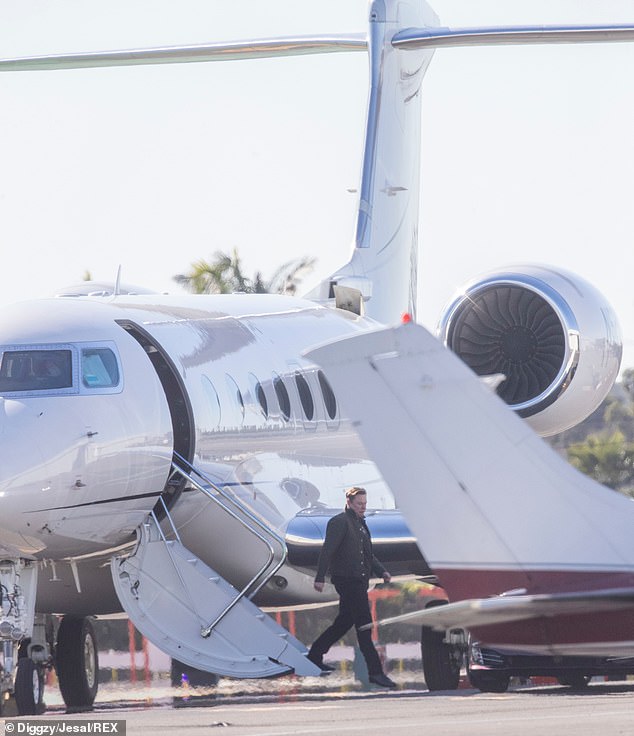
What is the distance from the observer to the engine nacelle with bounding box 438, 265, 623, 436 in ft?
64.5

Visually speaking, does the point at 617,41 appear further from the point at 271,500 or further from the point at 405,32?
the point at 271,500

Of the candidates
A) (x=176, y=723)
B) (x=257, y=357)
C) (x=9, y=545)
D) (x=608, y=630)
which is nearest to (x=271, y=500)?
(x=257, y=357)

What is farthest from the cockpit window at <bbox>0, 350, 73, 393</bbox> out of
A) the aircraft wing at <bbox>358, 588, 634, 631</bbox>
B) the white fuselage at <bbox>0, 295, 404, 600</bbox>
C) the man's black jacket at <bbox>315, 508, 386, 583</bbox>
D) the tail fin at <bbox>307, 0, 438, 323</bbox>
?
the tail fin at <bbox>307, 0, 438, 323</bbox>

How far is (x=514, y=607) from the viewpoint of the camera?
333 inches

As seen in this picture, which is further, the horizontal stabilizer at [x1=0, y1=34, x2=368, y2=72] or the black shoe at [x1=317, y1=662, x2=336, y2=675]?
the horizontal stabilizer at [x1=0, y1=34, x2=368, y2=72]

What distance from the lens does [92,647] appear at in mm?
17359

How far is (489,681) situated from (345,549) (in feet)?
6.25

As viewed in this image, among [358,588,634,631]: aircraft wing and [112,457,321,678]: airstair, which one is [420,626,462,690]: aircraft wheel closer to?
[112,457,321,678]: airstair

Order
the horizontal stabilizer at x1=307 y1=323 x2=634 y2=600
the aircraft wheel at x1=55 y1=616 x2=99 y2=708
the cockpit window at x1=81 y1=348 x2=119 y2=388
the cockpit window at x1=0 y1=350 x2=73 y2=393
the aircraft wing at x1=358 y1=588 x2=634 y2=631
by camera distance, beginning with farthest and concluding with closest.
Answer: the aircraft wheel at x1=55 y1=616 x2=99 y2=708 → the cockpit window at x1=81 y1=348 x2=119 y2=388 → the cockpit window at x1=0 y1=350 x2=73 y2=393 → the horizontal stabilizer at x1=307 y1=323 x2=634 y2=600 → the aircraft wing at x1=358 y1=588 x2=634 y2=631

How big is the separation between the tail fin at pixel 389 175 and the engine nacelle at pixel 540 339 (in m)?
2.28

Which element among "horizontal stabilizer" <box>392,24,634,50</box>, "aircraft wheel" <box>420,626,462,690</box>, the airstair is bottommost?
"aircraft wheel" <box>420,626,462,690</box>

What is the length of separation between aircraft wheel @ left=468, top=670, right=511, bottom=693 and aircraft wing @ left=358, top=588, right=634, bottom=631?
7.02m

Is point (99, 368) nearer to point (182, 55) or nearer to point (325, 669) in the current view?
point (325, 669)

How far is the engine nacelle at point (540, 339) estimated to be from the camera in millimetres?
19656
